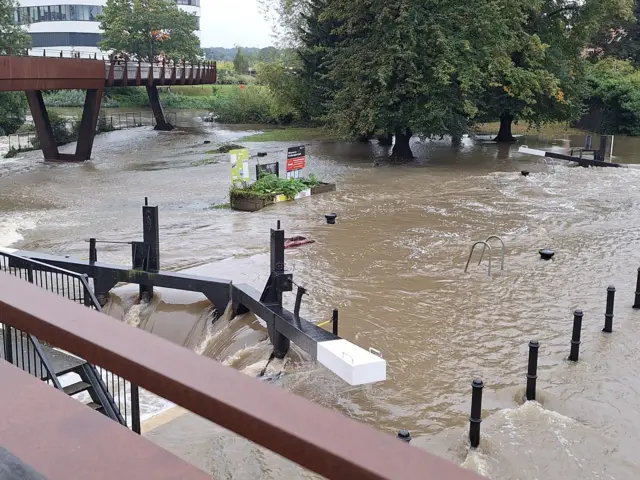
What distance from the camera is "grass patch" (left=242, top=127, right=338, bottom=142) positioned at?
149 ft

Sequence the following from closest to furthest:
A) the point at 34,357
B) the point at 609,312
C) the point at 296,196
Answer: the point at 34,357, the point at 609,312, the point at 296,196

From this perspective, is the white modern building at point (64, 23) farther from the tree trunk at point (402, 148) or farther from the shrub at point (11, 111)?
the tree trunk at point (402, 148)

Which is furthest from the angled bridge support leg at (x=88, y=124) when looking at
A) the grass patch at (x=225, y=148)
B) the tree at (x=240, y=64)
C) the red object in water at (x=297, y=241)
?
the tree at (x=240, y=64)

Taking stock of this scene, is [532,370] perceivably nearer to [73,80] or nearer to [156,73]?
[73,80]

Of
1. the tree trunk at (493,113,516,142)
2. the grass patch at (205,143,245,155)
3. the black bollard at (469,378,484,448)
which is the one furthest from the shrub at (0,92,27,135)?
the black bollard at (469,378,484,448)

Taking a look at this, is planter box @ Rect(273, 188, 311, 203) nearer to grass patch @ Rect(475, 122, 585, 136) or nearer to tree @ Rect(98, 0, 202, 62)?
grass patch @ Rect(475, 122, 585, 136)

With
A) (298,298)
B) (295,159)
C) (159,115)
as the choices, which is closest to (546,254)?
(298,298)

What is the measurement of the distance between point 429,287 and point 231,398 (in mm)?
13017

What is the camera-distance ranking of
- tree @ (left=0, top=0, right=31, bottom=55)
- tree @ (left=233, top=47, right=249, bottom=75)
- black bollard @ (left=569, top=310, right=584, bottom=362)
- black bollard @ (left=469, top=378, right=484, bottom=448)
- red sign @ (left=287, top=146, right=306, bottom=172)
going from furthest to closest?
tree @ (left=233, top=47, right=249, bottom=75) < tree @ (left=0, top=0, right=31, bottom=55) < red sign @ (left=287, top=146, right=306, bottom=172) < black bollard @ (left=569, top=310, right=584, bottom=362) < black bollard @ (left=469, top=378, right=484, bottom=448)

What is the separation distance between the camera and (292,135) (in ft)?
155

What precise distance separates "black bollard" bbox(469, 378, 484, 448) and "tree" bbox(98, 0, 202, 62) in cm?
6797

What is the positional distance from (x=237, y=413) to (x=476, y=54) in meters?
31.1

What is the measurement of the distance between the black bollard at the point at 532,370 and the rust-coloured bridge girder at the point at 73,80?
1065 inches

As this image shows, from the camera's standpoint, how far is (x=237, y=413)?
141 centimetres
